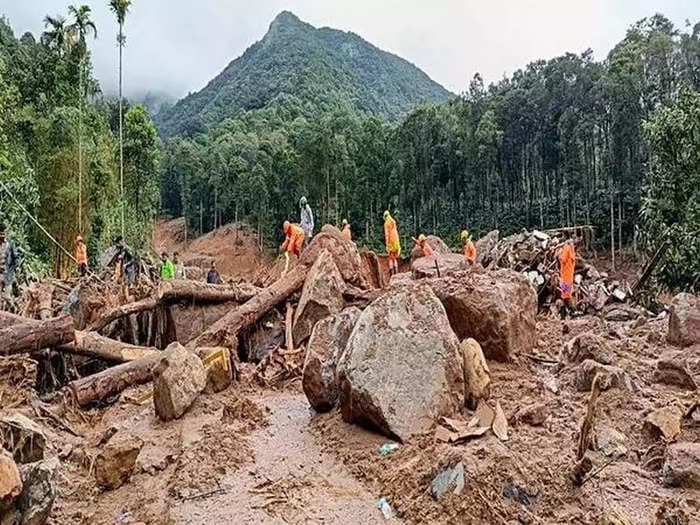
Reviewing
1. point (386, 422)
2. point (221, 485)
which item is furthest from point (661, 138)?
point (221, 485)

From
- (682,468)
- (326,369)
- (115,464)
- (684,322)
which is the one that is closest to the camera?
(682,468)

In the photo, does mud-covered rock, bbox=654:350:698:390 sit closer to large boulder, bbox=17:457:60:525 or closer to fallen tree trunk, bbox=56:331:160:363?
large boulder, bbox=17:457:60:525

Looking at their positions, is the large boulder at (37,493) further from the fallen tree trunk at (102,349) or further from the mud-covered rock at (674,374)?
the mud-covered rock at (674,374)

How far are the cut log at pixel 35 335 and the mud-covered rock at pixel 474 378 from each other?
199 inches

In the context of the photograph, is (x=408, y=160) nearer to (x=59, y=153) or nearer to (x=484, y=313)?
(x=59, y=153)

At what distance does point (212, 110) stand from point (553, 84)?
293ft

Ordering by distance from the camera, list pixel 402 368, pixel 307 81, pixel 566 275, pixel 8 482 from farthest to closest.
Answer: pixel 307 81
pixel 566 275
pixel 402 368
pixel 8 482

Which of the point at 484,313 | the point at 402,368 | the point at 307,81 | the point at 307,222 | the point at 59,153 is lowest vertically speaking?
the point at 402,368

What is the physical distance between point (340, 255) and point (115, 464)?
6.98 metres

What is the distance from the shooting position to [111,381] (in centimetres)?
818

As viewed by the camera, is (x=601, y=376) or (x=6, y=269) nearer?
(x=601, y=376)

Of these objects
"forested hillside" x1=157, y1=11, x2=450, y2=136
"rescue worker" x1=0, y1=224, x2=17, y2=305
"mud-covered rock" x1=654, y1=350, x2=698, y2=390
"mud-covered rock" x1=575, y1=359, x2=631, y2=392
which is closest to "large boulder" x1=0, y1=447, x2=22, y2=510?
"mud-covered rock" x1=575, y1=359, x2=631, y2=392

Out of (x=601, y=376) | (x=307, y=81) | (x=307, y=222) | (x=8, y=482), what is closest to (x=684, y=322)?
(x=601, y=376)

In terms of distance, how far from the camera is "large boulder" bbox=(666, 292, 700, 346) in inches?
357
